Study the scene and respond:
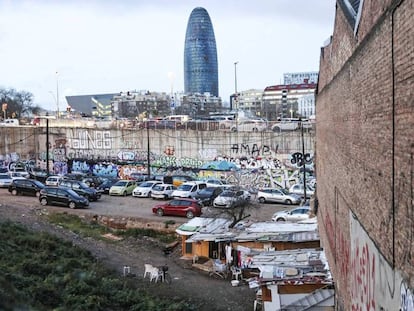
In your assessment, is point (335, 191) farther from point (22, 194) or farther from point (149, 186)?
point (22, 194)

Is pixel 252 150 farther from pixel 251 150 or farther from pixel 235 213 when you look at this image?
pixel 235 213

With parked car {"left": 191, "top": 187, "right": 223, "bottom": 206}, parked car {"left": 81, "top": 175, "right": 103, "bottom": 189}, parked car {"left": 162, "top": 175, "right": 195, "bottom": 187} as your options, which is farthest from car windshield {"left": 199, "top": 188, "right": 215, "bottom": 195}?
parked car {"left": 81, "top": 175, "right": 103, "bottom": 189}

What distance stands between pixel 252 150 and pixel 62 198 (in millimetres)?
16350

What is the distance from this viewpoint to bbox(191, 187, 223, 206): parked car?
32.3 metres

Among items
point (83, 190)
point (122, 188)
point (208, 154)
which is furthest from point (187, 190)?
point (208, 154)

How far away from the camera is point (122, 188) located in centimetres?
3647

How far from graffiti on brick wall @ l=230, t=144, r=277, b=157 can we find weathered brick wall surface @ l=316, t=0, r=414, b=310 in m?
29.9

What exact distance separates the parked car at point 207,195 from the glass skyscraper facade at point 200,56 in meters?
139

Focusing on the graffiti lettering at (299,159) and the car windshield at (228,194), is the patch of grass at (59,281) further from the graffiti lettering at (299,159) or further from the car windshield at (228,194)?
the graffiti lettering at (299,159)

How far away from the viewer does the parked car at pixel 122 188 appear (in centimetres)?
3638

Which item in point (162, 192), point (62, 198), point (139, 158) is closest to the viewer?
point (62, 198)

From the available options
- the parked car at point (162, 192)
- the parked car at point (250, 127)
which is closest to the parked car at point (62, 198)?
the parked car at point (162, 192)

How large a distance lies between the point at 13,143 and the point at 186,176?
743 inches

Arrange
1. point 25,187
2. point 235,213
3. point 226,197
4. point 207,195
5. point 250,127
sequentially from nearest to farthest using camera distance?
point 235,213, point 226,197, point 207,195, point 25,187, point 250,127
